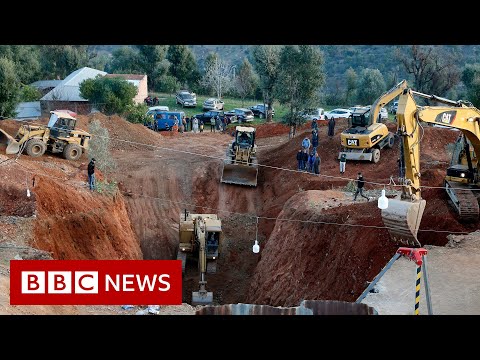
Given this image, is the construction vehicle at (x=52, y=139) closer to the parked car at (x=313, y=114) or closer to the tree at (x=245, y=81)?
the parked car at (x=313, y=114)

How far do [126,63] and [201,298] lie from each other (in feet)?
154

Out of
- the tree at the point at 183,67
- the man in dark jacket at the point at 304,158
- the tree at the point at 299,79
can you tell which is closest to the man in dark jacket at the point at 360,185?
the man in dark jacket at the point at 304,158

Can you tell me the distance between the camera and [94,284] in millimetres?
14375

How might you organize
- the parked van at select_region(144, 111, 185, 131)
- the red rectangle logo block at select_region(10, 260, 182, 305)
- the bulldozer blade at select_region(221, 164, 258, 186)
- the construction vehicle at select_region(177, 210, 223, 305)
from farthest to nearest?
the parked van at select_region(144, 111, 185, 131) → the bulldozer blade at select_region(221, 164, 258, 186) → the construction vehicle at select_region(177, 210, 223, 305) → the red rectangle logo block at select_region(10, 260, 182, 305)

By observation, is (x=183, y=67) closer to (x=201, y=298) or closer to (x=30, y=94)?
(x=30, y=94)

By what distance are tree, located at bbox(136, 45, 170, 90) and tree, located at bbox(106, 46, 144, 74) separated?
1.78ft

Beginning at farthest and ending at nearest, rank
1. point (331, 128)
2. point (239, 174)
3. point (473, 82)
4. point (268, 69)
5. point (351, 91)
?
point (351, 91), point (268, 69), point (473, 82), point (331, 128), point (239, 174)

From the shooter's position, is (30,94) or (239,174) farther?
(30,94)

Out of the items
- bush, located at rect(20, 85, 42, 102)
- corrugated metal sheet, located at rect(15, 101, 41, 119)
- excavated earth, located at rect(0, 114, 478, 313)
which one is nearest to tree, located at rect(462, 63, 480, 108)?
excavated earth, located at rect(0, 114, 478, 313)

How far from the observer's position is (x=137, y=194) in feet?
108

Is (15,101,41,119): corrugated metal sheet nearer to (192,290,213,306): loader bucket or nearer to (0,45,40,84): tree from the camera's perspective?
(0,45,40,84): tree

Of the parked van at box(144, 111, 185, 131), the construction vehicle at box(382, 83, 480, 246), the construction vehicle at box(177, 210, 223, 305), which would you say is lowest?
the construction vehicle at box(177, 210, 223, 305)

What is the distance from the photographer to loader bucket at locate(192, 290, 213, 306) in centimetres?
2319

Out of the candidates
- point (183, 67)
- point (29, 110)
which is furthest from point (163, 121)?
point (183, 67)
